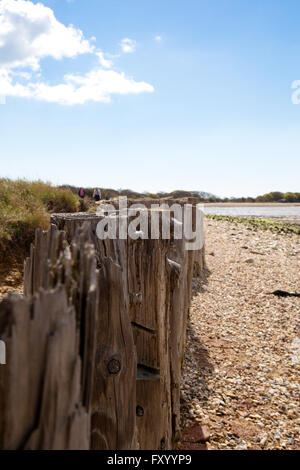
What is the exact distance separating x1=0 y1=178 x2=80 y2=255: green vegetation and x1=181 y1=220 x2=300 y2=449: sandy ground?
370cm

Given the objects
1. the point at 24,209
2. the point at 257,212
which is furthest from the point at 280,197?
the point at 24,209

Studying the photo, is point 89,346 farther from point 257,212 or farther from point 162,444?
point 257,212

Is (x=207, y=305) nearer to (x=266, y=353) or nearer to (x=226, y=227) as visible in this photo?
(x=266, y=353)

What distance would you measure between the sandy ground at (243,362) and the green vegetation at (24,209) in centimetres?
370

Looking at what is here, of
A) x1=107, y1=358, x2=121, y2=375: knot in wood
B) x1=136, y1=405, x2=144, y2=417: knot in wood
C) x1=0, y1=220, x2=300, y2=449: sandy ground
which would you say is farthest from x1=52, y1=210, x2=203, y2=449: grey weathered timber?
x1=0, y1=220, x2=300, y2=449: sandy ground

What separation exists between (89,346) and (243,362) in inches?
155

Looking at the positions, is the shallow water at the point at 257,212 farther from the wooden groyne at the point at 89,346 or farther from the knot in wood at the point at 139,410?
the knot in wood at the point at 139,410

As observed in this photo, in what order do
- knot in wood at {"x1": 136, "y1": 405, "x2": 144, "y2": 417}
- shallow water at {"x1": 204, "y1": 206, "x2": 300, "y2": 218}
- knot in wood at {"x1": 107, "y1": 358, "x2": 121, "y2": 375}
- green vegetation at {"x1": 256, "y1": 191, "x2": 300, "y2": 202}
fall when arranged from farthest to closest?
green vegetation at {"x1": 256, "y1": 191, "x2": 300, "y2": 202}
shallow water at {"x1": 204, "y1": 206, "x2": 300, "y2": 218}
knot in wood at {"x1": 136, "y1": 405, "x2": 144, "y2": 417}
knot in wood at {"x1": 107, "y1": 358, "x2": 121, "y2": 375}

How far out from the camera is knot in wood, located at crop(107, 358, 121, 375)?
182 centimetres

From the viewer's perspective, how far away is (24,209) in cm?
890

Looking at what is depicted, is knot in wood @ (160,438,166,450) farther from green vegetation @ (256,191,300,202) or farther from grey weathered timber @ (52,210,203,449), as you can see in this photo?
green vegetation @ (256,191,300,202)

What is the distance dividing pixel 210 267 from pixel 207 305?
11.5 feet
